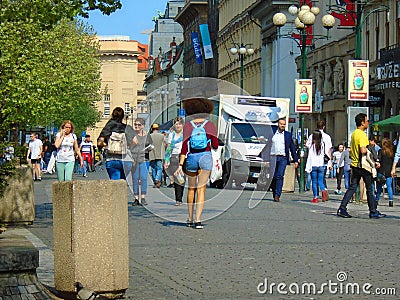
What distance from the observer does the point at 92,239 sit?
28.3 ft

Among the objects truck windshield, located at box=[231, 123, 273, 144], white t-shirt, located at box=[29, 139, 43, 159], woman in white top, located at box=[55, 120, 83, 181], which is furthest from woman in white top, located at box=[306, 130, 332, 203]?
white t-shirt, located at box=[29, 139, 43, 159]

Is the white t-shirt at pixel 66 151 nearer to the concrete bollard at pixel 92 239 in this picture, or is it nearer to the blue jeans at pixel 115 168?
the blue jeans at pixel 115 168

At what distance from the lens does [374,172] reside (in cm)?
1881

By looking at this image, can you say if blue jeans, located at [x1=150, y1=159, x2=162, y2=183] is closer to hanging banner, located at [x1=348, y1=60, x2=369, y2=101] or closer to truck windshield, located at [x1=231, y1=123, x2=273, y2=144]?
truck windshield, located at [x1=231, y1=123, x2=273, y2=144]

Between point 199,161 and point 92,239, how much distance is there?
6.67 m

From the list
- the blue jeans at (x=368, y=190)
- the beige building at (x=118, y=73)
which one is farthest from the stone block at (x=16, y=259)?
the beige building at (x=118, y=73)

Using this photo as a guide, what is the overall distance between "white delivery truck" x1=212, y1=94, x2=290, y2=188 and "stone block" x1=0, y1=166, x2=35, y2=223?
48.3 ft

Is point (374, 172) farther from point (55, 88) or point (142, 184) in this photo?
point (55, 88)

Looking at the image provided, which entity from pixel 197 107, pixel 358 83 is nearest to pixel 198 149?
pixel 197 107

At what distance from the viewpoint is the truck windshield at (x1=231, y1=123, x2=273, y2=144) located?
33297mm

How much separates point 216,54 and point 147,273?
3860 inches

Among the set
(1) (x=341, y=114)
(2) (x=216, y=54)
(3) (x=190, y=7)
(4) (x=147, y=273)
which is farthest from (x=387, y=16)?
(3) (x=190, y=7)

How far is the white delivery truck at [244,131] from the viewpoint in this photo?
32.5m

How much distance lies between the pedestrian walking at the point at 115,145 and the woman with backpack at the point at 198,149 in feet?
9.44
